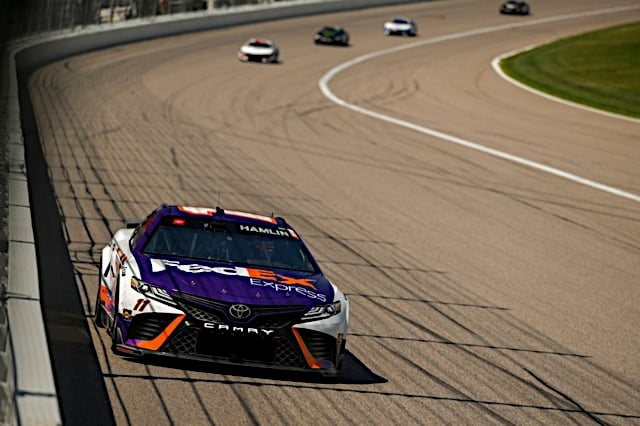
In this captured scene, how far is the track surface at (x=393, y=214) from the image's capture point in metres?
9.44

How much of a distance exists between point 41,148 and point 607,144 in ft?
47.3

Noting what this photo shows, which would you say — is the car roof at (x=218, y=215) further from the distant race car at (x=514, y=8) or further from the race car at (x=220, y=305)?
the distant race car at (x=514, y=8)

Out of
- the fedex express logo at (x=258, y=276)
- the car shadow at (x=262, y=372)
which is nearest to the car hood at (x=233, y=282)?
the fedex express logo at (x=258, y=276)

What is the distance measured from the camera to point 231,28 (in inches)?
2293

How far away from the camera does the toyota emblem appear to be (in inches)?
358

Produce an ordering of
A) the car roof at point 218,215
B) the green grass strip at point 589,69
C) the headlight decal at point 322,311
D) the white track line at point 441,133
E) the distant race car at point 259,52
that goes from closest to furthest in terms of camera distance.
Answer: the headlight decal at point 322,311 < the car roof at point 218,215 < the white track line at point 441,133 < the green grass strip at point 589,69 < the distant race car at point 259,52

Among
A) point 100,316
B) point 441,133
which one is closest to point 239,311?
point 100,316

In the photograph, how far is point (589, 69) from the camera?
45312mm

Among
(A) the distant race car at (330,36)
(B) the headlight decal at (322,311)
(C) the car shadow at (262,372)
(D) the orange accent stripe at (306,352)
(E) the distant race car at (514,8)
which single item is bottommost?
(E) the distant race car at (514,8)

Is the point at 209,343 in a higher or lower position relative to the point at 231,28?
higher

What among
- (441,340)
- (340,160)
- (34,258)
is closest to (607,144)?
(340,160)

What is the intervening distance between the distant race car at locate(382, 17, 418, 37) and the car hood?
5121 centimetres

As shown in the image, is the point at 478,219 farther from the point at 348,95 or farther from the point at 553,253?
the point at 348,95

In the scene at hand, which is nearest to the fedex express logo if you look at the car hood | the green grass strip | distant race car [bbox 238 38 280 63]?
the car hood
